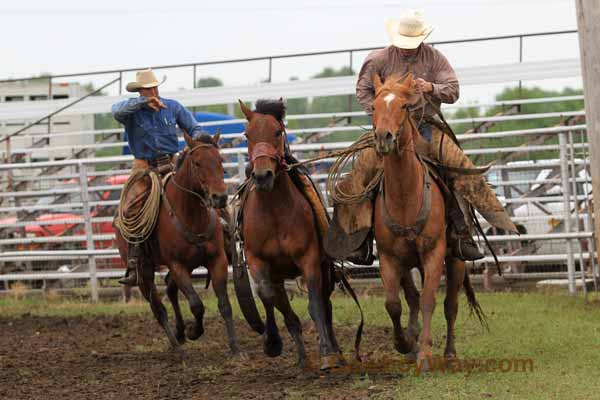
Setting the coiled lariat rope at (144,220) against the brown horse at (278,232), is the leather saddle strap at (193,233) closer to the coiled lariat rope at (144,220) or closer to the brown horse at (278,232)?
the coiled lariat rope at (144,220)

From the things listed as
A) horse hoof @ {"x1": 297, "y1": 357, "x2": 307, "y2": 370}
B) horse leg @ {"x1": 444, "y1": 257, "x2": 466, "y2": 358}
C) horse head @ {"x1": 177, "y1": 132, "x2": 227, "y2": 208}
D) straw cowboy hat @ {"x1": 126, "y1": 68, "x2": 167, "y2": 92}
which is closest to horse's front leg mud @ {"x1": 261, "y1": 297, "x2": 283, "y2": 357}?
horse hoof @ {"x1": 297, "y1": 357, "x2": 307, "y2": 370}

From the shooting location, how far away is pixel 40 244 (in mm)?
18406

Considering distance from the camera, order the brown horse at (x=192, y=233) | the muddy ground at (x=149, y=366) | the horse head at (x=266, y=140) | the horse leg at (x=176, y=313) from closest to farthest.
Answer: the muddy ground at (x=149, y=366) < the horse head at (x=266, y=140) < the brown horse at (x=192, y=233) < the horse leg at (x=176, y=313)

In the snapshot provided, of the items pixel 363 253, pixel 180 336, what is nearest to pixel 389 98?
pixel 363 253

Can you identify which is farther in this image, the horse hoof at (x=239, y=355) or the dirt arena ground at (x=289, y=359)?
the horse hoof at (x=239, y=355)

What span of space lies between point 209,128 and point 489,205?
15.5 m

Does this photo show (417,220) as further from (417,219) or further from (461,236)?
(461,236)

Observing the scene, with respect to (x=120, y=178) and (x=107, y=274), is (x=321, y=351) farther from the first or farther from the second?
(x=120, y=178)

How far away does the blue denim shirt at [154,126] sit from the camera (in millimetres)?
11172

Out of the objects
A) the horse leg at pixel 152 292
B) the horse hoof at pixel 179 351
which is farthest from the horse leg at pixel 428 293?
the horse leg at pixel 152 292

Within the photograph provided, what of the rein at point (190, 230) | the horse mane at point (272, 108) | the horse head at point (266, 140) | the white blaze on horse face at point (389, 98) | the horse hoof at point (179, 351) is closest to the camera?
the white blaze on horse face at point (389, 98)

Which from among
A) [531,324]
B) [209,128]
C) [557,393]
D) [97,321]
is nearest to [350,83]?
[209,128]

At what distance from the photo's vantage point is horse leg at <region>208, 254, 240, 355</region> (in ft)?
33.1

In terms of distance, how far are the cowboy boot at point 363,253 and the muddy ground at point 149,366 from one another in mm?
887
